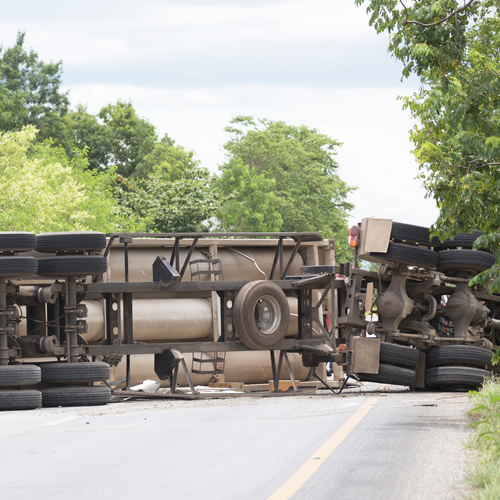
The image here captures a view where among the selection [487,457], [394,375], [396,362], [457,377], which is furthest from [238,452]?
[457,377]

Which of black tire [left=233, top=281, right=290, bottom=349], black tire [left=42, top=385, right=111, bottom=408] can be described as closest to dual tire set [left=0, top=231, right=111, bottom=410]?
black tire [left=42, top=385, right=111, bottom=408]

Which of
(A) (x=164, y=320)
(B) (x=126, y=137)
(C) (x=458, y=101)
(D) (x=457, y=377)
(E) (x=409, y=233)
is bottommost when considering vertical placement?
(D) (x=457, y=377)

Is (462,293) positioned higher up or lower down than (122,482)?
higher up

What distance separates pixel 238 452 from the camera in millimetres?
6754

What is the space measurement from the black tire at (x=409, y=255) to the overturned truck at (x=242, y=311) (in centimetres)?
2

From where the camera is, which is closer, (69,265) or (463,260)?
(69,265)

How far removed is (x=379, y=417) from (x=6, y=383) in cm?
504

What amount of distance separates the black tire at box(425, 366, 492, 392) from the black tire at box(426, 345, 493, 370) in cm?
11

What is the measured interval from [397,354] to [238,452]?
6.51 m

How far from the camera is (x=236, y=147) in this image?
60.8 metres

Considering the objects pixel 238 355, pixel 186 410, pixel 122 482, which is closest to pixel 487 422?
pixel 122 482

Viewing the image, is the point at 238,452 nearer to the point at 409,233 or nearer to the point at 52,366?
the point at 52,366

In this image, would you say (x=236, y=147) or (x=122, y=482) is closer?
(x=122, y=482)

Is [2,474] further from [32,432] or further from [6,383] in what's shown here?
[6,383]
